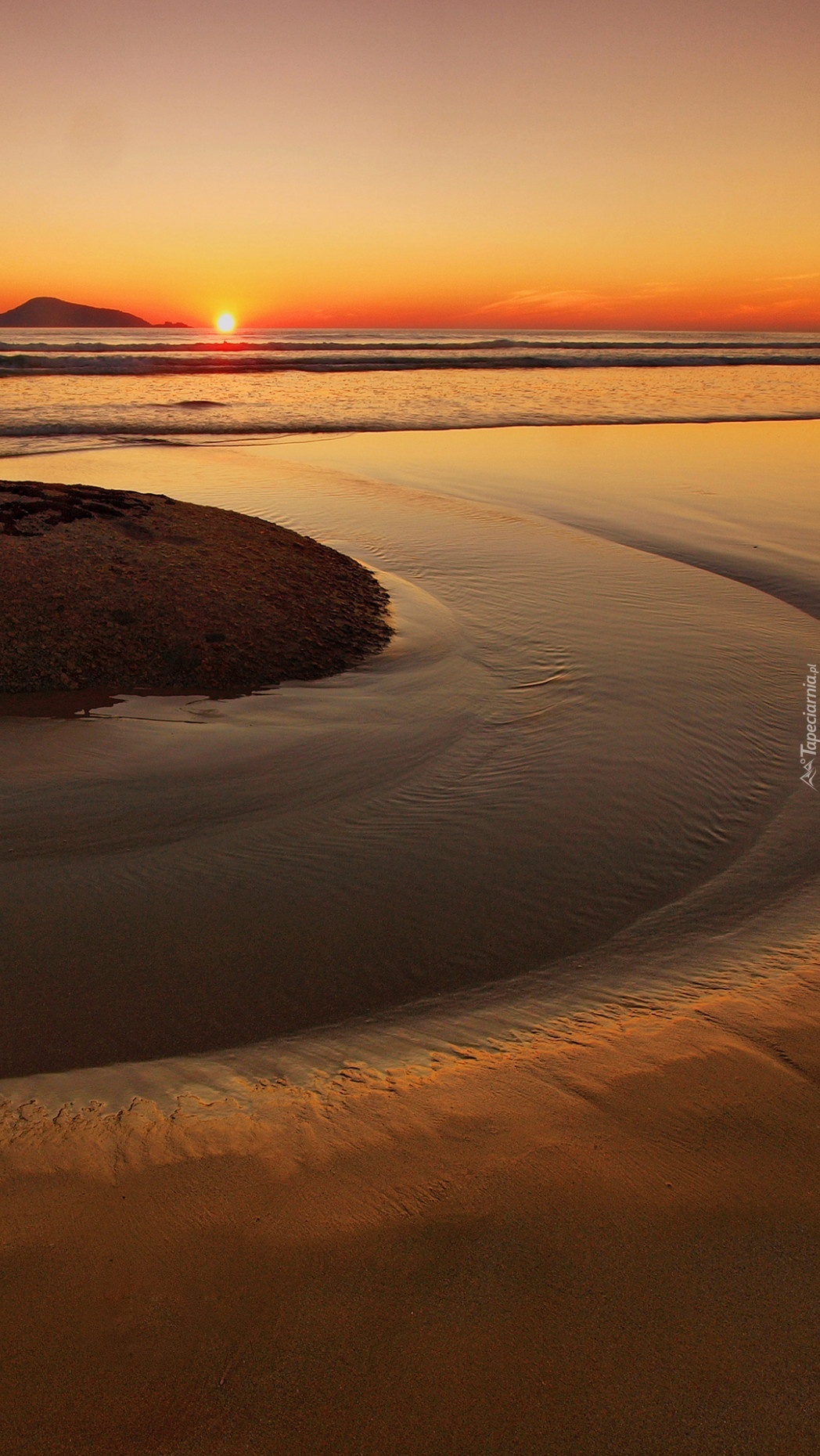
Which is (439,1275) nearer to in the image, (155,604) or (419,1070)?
(419,1070)

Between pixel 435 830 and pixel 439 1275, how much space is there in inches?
70.1

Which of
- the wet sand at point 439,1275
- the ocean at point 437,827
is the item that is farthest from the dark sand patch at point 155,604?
the wet sand at point 439,1275

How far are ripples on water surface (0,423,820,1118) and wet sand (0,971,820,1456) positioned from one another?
35 cm

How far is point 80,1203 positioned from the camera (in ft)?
5.50

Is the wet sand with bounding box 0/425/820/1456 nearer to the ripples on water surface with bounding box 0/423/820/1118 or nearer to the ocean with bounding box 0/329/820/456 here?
the ripples on water surface with bounding box 0/423/820/1118

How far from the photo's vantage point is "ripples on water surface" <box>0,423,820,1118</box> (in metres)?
2.38

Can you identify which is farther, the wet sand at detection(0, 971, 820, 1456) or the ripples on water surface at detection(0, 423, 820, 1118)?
the ripples on water surface at detection(0, 423, 820, 1118)

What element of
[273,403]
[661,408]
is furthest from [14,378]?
[661,408]

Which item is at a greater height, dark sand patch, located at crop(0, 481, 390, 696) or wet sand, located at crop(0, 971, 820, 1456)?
dark sand patch, located at crop(0, 481, 390, 696)

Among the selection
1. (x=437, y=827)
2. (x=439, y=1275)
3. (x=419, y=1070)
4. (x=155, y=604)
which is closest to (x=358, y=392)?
(x=155, y=604)

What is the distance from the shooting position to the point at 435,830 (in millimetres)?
3234

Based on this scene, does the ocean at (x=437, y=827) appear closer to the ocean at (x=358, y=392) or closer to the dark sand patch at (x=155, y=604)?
the dark sand patch at (x=155, y=604)

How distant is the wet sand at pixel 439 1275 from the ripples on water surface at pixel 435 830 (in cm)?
35

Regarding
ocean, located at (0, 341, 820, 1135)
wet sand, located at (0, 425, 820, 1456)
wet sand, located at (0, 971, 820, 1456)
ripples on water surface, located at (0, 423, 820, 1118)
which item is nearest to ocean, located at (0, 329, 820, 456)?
ocean, located at (0, 341, 820, 1135)
